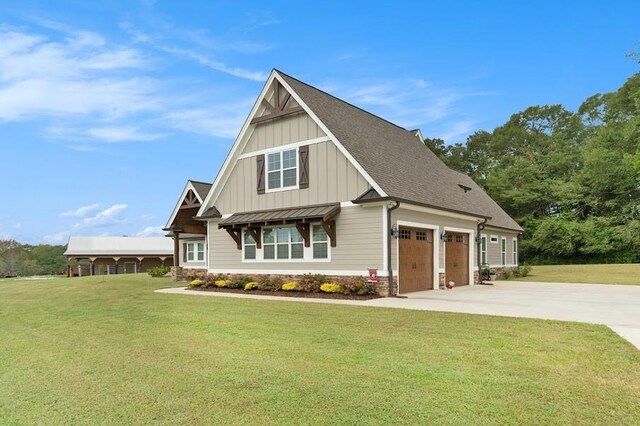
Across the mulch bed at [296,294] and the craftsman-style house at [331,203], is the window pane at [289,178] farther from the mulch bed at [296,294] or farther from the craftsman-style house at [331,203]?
the mulch bed at [296,294]

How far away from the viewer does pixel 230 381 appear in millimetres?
5273

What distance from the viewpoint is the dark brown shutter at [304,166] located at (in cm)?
1751

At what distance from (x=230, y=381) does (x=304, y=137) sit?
13330 mm

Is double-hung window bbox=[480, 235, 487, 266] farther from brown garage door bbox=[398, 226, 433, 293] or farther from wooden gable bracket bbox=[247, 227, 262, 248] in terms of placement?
wooden gable bracket bbox=[247, 227, 262, 248]

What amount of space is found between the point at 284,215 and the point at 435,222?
6250mm

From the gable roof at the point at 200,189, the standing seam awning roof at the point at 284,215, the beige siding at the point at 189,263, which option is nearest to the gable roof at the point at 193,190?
the gable roof at the point at 200,189

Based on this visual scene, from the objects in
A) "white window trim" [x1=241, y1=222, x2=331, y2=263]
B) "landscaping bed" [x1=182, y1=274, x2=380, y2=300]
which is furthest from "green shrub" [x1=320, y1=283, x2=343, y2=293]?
"white window trim" [x1=241, y1=222, x2=331, y2=263]

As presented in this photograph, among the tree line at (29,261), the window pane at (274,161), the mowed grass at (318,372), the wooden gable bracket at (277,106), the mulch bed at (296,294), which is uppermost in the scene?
the wooden gable bracket at (277,106)

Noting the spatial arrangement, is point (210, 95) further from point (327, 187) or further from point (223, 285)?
point (223, 285)

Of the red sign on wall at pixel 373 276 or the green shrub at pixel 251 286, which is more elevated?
the red sign on wall at pixel 373 276

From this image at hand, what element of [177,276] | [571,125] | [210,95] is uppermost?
[571,125]

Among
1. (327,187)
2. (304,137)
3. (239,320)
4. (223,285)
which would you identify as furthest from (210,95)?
(239,320)

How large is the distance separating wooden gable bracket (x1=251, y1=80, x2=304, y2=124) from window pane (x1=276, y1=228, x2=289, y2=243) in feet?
15.3

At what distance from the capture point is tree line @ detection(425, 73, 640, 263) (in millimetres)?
39625
